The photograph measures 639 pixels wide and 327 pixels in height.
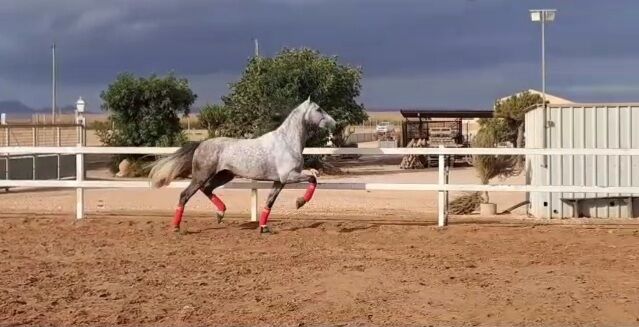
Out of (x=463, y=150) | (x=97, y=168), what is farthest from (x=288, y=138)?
(x=97, y=168)

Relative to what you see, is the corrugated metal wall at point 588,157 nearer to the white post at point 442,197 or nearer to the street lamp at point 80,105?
the white post at point 442,197

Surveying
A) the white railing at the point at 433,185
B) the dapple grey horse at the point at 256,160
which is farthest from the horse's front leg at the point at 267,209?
the white railing at the point at 433,185

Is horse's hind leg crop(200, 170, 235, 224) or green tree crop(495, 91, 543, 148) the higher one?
green tree crop(495, 91, 543, 148)

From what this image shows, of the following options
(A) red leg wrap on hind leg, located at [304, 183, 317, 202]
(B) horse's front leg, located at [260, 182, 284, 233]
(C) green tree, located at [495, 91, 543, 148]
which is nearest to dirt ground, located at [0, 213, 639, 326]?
(B) horse's front leg, located at [260, 182, 284, 233]

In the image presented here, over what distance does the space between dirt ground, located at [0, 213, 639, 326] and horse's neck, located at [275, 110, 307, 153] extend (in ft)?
4.45

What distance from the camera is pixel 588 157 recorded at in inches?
608

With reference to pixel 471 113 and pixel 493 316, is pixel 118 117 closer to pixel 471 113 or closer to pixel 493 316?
pixel 471 113

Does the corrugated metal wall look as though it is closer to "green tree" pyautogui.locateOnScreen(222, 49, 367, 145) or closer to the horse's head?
the horse's head

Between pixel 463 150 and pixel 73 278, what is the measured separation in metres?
6.67

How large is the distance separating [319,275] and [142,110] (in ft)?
98.0

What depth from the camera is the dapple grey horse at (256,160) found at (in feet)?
36.5

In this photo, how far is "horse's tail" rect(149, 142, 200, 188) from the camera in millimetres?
11430

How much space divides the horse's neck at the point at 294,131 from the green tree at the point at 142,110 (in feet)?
82.0

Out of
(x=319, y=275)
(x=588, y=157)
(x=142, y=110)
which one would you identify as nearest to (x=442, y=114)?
(x=142, y=110)
